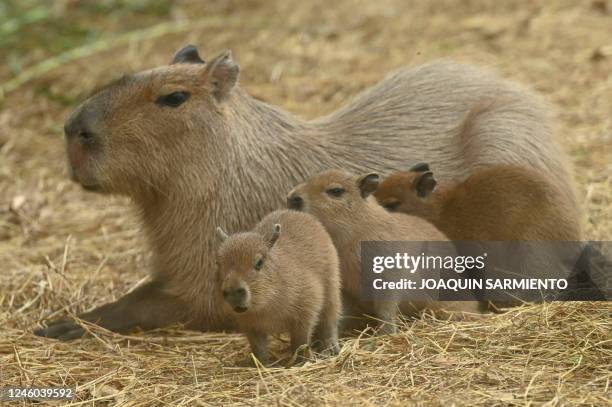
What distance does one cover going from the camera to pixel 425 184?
5617mm

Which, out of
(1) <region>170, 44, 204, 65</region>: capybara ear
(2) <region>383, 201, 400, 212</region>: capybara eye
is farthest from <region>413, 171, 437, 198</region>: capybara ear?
(1) <region>170, 44, 204, 65</region>: capybara ear

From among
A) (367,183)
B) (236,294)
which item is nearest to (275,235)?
(236,294)

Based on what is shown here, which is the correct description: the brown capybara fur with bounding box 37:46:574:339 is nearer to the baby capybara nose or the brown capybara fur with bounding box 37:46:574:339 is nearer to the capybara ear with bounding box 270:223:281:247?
the baby capybara nose

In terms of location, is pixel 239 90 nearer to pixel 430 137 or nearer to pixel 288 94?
pixel 430 137

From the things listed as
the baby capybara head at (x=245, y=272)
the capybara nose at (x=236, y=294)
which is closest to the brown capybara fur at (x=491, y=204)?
the baby capybara head at (x=245, y=272)

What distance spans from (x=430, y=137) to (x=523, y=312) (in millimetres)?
1345

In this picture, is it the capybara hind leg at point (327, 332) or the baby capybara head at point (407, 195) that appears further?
the baby capybara head at point (407, 195)

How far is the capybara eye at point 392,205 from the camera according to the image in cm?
566

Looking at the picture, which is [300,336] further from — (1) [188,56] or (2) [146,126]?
(1) [188,56]

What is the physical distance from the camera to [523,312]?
528 centimetres

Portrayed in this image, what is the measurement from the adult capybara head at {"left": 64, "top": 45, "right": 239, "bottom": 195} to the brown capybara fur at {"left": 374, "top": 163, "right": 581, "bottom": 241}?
0.94 meters

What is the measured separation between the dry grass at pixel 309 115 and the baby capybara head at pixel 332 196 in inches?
23.8

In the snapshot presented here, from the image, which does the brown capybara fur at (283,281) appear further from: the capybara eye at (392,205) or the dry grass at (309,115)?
the capybara eye at (392,205)

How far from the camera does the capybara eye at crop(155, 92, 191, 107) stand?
548 centimetres
